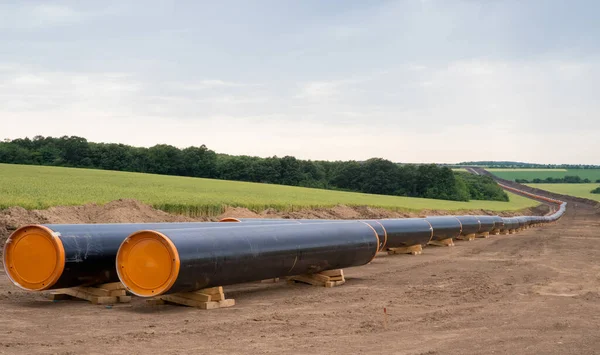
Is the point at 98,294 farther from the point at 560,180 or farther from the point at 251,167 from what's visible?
the point at 560,180

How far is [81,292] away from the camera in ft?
41.3

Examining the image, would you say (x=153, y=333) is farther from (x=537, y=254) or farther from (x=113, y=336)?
(x=537, y=254)

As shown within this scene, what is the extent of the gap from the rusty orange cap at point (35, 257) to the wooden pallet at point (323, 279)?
19.5 feet

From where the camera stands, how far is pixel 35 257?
38.6 ft

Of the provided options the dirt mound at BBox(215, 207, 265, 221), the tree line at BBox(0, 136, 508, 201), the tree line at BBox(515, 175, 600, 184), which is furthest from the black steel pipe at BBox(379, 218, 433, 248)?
the tree line at BBox(515, 175, 600, 184)

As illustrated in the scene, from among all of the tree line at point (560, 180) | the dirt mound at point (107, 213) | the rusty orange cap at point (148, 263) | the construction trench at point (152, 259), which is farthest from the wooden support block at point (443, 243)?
the tree line at point (560, 180)

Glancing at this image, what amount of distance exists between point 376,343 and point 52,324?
16.7 feet

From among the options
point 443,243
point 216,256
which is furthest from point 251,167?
point 216,256

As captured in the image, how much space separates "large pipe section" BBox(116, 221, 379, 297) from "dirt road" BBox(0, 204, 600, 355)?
1.82 feet

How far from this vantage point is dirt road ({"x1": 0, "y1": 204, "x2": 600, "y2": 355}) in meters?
8.84

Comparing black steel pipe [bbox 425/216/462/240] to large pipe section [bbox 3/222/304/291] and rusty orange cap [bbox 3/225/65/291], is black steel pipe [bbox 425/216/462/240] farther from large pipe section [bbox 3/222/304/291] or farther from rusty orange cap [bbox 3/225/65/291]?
rusty orange cap [bbox 3/225/65/291]

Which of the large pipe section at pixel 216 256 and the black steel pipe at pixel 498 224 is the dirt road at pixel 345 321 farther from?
the black steel pipe at pixel 498 224

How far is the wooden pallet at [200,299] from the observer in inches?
469

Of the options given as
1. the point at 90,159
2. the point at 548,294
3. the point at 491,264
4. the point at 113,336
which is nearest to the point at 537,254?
the point at 491,264
